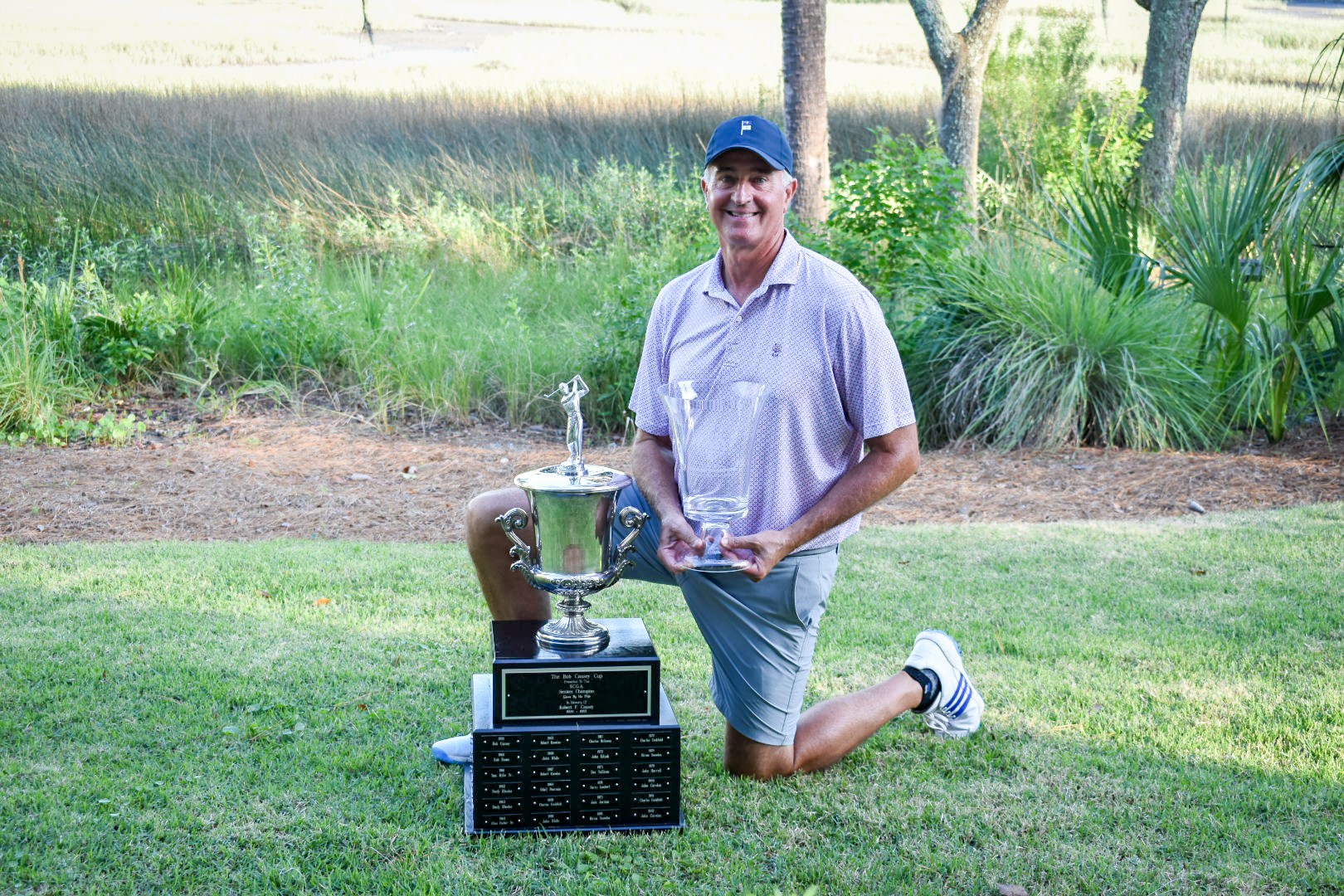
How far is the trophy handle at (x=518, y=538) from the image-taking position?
3215mm

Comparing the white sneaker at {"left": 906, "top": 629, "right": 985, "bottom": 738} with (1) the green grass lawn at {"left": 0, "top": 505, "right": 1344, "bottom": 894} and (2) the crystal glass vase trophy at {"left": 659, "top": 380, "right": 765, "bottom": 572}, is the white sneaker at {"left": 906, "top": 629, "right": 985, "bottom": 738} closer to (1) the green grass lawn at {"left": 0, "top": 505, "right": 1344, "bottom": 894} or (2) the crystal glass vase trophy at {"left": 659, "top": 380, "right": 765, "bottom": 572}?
(1) the green grass lawn at {"left": 0, "top": 505, "right": 1344, "bottom": 894}

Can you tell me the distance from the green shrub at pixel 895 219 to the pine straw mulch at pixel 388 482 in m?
1.46

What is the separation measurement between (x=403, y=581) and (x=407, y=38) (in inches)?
483

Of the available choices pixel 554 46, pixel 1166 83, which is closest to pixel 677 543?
pixel 1166 83

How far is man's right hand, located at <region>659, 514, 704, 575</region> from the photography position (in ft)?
10.2

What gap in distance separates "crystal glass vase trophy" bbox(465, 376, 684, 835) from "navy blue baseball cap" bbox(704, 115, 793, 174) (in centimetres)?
78

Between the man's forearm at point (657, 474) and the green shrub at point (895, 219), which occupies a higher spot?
the green shrub at point (895, 219)

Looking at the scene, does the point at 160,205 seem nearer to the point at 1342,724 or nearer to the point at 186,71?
the point at 186,71

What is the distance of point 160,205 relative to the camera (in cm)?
1220

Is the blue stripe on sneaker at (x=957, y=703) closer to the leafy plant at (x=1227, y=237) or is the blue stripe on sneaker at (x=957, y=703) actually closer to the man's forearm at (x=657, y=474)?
the man's forearm at (x=657, y=474)

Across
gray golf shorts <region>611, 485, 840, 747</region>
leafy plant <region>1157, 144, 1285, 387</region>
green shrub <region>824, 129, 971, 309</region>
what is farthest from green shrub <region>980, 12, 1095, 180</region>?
gray golf shorts <region>611, 485, 840, 747</region>

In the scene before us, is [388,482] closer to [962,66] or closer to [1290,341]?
[1290,341]

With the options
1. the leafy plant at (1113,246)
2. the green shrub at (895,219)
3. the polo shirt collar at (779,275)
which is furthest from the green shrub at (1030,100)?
the polo shirt collar at (779,275)

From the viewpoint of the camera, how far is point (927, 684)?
3801mm
